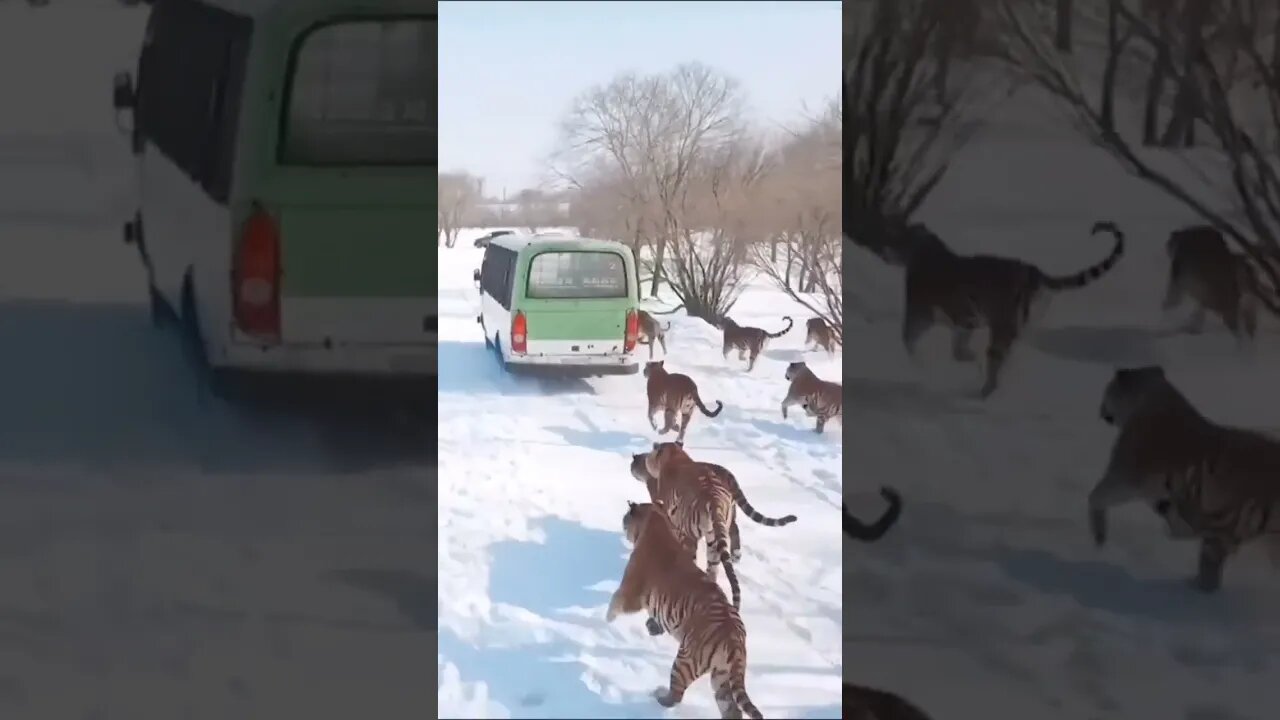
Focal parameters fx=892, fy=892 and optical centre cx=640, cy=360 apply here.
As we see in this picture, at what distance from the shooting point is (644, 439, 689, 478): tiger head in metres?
1.27

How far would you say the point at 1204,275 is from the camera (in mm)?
1165

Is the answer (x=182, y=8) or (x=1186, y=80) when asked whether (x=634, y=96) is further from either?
(x=1186, y=80)

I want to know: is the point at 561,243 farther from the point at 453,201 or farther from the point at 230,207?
the point at 230,207

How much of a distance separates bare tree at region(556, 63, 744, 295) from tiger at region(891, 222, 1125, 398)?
309 mm

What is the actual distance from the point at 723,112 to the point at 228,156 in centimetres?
66

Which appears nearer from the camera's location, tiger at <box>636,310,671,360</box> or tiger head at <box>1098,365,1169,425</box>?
tiger head at <box>1098,365,1169,425</box>

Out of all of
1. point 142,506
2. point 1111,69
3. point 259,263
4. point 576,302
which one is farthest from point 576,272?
point 1111,69

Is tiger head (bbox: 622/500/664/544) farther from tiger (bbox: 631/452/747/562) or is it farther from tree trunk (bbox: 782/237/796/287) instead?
tree trunk (bbox: 782/237/796/287)

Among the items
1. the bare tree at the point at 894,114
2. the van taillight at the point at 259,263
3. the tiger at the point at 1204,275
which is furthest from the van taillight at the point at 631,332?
the tiger at the point at 1204,275

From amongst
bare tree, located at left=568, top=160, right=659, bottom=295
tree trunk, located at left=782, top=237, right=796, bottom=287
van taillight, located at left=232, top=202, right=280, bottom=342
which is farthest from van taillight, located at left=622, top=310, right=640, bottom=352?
van taillight, located at left=232, top=202, right=280, bottom=342

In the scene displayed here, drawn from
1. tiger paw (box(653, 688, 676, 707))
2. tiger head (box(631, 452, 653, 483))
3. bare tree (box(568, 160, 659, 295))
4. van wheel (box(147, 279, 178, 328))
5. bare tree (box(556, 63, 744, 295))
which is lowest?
tiger paw (box(653, 688, 676, 707))

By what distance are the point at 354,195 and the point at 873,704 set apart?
3.12ft

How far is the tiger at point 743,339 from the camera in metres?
1.26

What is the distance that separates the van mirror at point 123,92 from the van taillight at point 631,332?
2.32 ft
